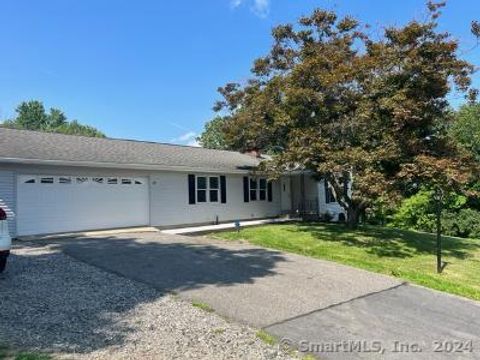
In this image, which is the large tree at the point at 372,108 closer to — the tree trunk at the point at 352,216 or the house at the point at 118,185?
the tree trunk at the point at 352,216

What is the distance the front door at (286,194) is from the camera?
79.4 ft

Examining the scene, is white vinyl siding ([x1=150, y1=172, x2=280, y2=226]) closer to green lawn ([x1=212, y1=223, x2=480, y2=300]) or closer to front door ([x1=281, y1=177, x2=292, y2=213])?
front door ([x1=281, y1=177, x2=292, y2=213])

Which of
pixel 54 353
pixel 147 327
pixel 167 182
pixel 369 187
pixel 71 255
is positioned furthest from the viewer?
pixel 167 182

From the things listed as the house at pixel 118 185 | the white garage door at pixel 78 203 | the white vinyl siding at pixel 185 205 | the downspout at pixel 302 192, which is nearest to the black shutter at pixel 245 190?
the house at pixel 118 185

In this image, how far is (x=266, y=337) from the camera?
5531 millimetres

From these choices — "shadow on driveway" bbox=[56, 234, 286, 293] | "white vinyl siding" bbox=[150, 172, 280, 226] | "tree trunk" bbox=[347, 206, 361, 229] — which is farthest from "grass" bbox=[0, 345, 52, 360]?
"tree trunk" bbox=[347, 206, 361, 229]

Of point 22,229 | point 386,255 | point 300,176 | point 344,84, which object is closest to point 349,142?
point 344,84

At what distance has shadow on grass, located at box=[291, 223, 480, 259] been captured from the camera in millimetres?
14737

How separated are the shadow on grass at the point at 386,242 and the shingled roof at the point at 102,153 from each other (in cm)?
516

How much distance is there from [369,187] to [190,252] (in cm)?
578

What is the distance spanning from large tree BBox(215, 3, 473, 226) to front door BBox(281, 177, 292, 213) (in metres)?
7.13

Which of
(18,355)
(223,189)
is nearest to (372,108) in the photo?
(223,189)

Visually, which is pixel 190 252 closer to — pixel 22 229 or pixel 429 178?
pixel 22 229

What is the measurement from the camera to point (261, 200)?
74.5 feet
